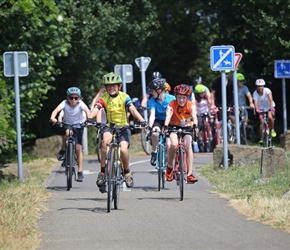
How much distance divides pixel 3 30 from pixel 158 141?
24.5ft

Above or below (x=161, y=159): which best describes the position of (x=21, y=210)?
below

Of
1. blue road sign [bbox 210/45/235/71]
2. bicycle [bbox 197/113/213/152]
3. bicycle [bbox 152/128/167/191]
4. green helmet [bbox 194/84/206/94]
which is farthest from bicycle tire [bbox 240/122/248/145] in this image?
bicycle [bbox 152/128/167/191]

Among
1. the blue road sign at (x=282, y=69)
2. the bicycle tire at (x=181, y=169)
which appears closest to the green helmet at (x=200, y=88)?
the blue road sign at (x=282, y=69)

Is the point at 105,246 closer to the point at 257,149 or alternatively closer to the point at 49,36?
the point at 257,149

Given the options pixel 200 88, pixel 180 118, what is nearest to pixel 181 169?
pixel 180 118

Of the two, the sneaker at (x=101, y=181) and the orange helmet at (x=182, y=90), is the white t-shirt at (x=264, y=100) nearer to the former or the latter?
the orange helmet at (x=182, y=90)

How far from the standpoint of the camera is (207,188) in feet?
57.6

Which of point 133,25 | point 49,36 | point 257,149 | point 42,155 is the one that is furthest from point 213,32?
point 257,149

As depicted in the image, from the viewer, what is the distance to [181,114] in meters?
16.3

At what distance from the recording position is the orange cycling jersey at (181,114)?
642 inches

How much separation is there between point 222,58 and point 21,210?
7925mm

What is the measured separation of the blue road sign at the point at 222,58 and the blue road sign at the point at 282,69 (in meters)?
10.0

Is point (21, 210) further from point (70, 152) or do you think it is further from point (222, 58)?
point (222, 58)

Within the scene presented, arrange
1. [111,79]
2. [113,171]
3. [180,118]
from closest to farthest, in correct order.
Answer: [113,171]
[111,79]
[180,118]
